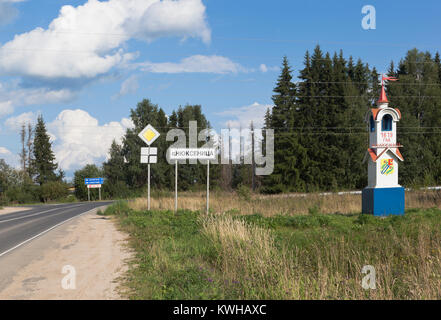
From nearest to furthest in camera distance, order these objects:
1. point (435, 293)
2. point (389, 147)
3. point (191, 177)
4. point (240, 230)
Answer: point (435, 293) → point (240, 230) → point (389, 147) → point (191, 177)

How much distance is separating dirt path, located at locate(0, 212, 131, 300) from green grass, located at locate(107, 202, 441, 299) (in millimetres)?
490

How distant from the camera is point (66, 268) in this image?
863cm

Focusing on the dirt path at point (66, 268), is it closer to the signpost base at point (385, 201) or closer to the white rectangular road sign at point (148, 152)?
the white rectangular road sign at point (148, 152)

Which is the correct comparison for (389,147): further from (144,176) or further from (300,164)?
(144,176)

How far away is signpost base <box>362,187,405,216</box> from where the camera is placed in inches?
703

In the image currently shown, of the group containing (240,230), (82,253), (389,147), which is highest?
(389,147)

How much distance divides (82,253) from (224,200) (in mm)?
13953

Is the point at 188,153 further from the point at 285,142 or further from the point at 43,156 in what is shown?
the point at 43,156

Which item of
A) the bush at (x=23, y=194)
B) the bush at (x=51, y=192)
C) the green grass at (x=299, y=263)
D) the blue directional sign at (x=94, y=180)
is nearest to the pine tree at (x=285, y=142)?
the blue directional sign at (x=94, y=180)

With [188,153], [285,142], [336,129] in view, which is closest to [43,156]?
[285,142]

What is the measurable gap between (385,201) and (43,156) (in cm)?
7193

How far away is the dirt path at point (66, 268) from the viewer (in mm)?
6680
